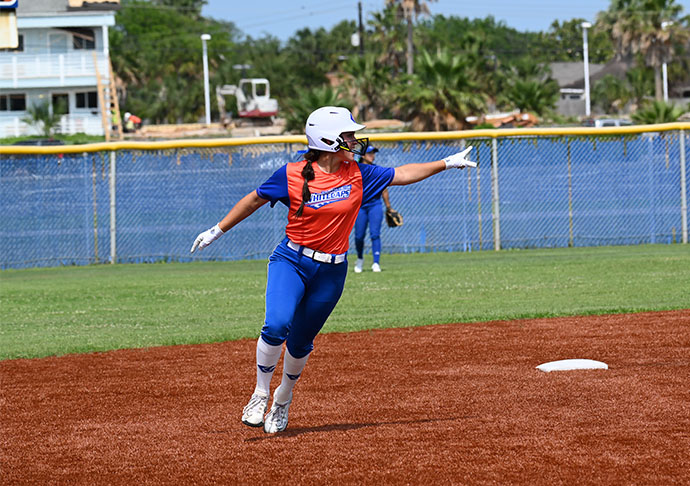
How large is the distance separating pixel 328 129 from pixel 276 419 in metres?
1.84

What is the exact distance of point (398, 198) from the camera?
19656 mm

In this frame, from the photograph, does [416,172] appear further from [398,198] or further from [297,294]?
[398,198]

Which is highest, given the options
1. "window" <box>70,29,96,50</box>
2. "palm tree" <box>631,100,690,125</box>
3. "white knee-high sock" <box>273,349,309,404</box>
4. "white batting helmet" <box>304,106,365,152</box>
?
"window" <box>70,29,96,50</box>

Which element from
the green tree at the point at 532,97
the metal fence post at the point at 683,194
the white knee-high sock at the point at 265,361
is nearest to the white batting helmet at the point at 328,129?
the white knee-high sock at the point at 265,361

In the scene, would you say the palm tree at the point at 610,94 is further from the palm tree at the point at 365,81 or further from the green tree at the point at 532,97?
the palm tree at the point at 365,81

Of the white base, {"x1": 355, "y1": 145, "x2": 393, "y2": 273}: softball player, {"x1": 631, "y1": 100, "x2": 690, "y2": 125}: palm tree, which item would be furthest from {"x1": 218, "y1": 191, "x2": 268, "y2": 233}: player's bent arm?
{"x1": 631, "y1": 100, "x2": 690, "y2": 125}: palm tree

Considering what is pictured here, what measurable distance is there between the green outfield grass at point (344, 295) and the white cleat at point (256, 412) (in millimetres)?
4168

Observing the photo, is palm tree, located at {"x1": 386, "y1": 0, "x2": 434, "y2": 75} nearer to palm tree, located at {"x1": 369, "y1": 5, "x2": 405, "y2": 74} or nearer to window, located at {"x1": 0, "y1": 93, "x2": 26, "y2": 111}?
palm tree, located at {"x1": 369, "y1": 5, "x2": 405, "y2": 74}

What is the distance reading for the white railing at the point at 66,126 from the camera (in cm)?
5025

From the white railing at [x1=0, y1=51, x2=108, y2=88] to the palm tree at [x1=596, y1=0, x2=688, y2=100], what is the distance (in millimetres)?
36723

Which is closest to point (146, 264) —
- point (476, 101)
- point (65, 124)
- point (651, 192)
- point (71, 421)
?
point (651, 192)

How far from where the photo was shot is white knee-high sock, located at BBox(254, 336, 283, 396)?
6.17 m

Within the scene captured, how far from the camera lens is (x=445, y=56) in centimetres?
4094

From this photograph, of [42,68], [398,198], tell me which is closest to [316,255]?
[398,198]
